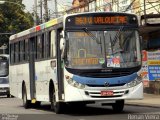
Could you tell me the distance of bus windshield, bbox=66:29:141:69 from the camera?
17344 millimetres

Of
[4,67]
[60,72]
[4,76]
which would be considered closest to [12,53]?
A: [60,72]

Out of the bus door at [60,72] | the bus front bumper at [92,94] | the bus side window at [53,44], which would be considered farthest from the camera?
the bus side window at [53,44]

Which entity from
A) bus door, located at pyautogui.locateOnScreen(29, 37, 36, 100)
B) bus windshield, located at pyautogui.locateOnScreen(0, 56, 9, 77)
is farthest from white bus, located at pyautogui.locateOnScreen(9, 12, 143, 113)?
bus windshield, located at pyautogui.locateOnScreen(0, 56, 9, 77)

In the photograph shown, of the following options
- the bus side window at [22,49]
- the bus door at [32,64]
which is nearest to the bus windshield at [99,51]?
the bus door at [32,64]

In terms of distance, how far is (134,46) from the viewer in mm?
17875

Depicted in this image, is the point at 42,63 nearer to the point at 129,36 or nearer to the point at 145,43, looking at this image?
the point at 129,36

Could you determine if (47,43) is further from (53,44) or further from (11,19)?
(11,19)

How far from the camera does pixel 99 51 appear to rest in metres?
17.4

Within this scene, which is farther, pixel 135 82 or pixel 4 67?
pixel 4 67

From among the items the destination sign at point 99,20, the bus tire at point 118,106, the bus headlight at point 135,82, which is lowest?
the bus tire at point 118,106

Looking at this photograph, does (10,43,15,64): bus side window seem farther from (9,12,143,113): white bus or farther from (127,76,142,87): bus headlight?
(127,76,142,87): bus headlight

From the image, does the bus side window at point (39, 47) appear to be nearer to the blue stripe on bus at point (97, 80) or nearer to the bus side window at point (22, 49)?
the bus side window at point (22, 49)

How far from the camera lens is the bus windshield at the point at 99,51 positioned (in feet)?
56.9

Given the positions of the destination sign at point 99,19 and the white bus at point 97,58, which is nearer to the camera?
the white bus at point 97,58
